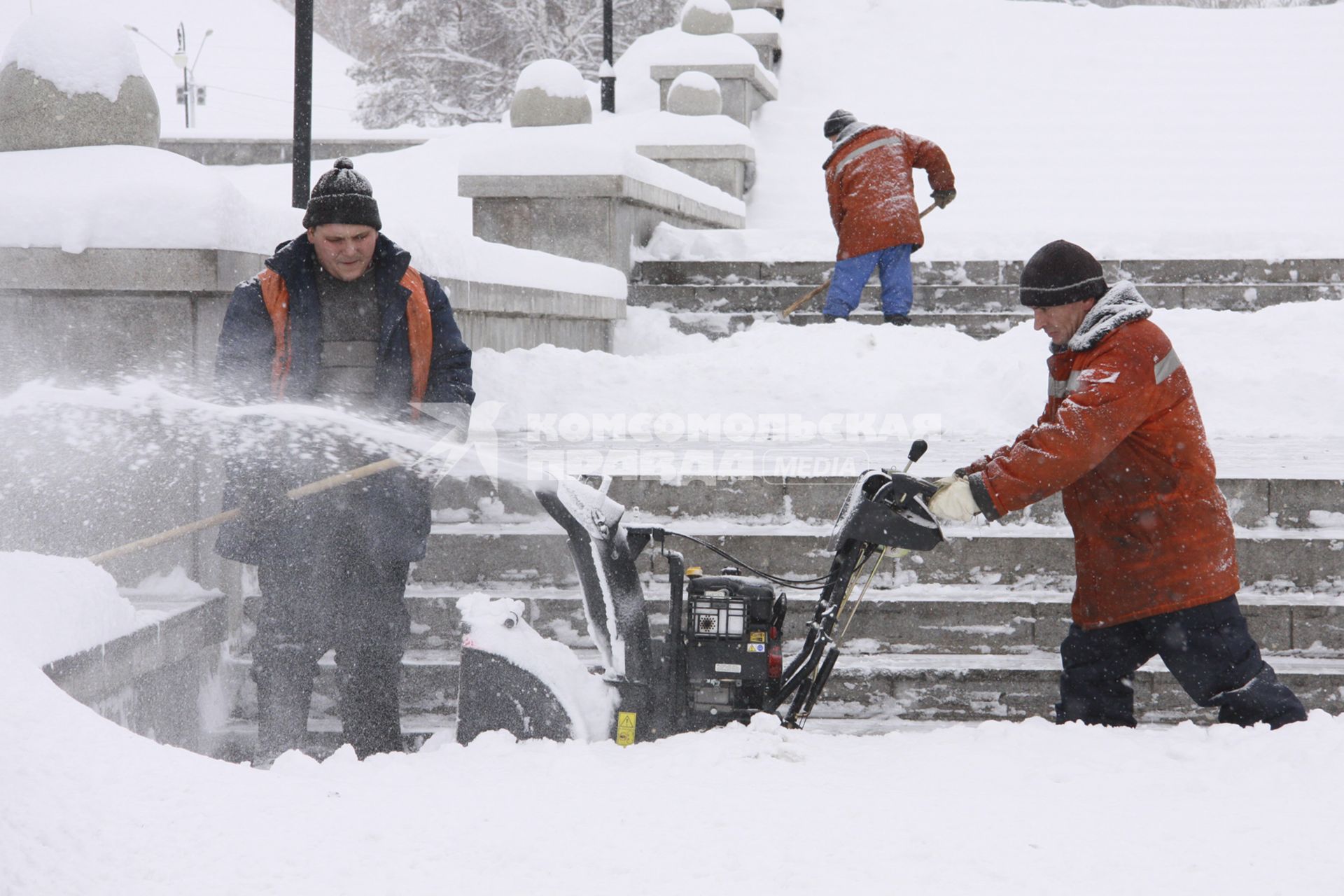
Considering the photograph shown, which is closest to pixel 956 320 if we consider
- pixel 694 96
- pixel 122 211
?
pixel 694 96

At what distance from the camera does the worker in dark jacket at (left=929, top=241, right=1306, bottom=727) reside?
3.49 m

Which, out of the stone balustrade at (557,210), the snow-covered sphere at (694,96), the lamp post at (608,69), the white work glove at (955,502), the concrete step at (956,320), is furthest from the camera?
the lamp post at (608,69)

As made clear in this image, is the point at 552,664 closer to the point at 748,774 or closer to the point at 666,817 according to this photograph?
the point at 748,774

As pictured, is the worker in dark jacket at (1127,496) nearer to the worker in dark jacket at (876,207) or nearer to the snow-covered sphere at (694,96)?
the worker in dark jacket at (876,207)

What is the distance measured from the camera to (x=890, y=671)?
459 cm

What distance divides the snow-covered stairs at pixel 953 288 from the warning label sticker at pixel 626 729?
19.7 ft

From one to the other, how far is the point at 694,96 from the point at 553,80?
15.4 feet

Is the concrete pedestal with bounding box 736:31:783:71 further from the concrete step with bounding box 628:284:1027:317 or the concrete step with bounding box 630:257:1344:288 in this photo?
the concrete step with bounding box 628:284:1027:317

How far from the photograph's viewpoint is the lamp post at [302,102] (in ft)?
20.1

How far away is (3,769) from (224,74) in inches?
2580

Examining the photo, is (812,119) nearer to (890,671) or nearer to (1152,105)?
(1152,105)

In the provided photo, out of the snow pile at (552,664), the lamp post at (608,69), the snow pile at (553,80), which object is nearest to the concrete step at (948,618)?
the snow pile at (552,664)

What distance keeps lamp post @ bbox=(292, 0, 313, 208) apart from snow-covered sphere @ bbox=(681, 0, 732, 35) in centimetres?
974

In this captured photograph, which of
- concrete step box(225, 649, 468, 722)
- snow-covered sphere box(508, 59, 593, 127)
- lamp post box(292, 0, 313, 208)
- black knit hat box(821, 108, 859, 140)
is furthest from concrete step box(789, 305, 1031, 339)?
concrete step box(225, 649, 468, 722)
